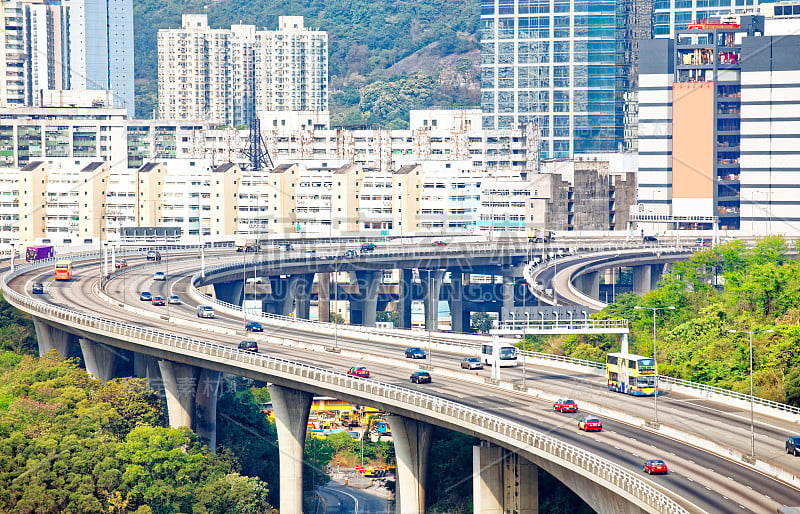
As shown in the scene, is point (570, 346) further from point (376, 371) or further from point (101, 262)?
point (101, 262)

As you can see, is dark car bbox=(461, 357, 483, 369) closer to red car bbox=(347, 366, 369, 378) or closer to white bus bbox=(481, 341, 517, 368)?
white bus bbox=(481, 341, 517, 368)

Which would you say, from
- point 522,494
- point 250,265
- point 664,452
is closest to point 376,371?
point 522,494

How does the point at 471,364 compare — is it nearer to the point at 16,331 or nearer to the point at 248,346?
the point at 248,346

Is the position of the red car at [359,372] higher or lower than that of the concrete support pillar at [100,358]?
higher

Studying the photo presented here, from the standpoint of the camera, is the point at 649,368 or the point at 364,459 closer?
the point at 649,368

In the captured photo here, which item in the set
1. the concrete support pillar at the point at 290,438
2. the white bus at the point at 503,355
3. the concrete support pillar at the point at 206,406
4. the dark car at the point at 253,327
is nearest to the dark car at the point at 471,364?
the white bus at the point at 503,355

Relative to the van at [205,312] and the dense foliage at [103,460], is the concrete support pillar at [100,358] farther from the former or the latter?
the dense foliage at [103,460]

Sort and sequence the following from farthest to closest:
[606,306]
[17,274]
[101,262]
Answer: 1. [101,262]
2. [17,274]
3. [606,306]
